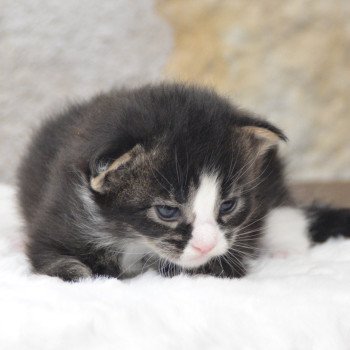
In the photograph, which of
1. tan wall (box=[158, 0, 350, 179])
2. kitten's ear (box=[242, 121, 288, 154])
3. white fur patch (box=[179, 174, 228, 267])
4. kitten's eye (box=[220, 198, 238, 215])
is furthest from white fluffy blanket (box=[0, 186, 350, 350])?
tan wall (box=[158, 0, 350, 179])

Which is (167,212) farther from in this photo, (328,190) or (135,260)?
(328,190)

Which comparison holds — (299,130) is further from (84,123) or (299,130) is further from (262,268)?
(84,123)

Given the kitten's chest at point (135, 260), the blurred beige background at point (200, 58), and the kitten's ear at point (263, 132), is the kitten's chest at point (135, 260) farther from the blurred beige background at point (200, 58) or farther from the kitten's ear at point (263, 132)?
the blurred beige background at point (200, 58)

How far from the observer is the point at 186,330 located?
1.40 meters

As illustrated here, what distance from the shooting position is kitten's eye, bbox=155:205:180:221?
1.71m

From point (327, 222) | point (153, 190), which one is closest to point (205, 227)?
point (153, 190)

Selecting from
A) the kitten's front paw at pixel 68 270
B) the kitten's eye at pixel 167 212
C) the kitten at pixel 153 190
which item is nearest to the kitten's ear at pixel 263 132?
the kitten at pixel 153 190

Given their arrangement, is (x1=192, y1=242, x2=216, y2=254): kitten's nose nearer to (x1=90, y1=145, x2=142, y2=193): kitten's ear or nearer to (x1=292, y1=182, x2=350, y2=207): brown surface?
(x1=90, y1=145, x2=142, y2=193): kitten's ear

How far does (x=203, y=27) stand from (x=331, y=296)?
64.8 inches

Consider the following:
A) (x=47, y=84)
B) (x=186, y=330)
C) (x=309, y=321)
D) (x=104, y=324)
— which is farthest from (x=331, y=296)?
(x=47, y=84)

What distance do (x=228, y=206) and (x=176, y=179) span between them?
20 cm

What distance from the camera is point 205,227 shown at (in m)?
1.70

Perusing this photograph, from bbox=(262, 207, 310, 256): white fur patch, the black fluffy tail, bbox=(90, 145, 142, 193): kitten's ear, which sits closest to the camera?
bbox=(90, 145, 142, 193): kitten's ear

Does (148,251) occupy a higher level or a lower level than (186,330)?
lower
